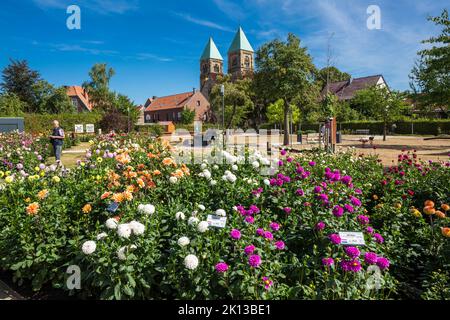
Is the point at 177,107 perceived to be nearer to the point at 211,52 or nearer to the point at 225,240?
the point at 211,52

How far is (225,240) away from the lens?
8.34 ft

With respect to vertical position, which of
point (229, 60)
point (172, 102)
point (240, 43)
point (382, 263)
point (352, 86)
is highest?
point (240, 43)

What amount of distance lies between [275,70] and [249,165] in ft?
45.1

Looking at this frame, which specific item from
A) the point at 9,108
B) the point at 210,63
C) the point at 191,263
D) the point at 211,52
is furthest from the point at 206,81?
the point at 191,263

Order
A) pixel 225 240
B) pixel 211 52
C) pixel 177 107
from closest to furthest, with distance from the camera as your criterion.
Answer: pixel 225 240 < pixel 177 107 < pixel 211 52

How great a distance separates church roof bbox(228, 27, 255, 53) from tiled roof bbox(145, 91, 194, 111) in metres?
21.3

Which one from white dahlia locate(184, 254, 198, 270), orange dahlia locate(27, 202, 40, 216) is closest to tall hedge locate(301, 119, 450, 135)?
orange dahlia locate(27, 202, 40, 216)

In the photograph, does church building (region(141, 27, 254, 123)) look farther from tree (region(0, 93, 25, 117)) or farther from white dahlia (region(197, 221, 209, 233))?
white dahlia (region(197, 221, 209, 233))

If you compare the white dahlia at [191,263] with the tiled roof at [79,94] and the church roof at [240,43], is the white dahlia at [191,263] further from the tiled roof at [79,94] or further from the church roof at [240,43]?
the church roof at [240,43]

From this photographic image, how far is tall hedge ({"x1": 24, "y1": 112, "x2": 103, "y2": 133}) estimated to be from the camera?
28.3 meters

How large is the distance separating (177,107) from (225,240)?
67868 mm

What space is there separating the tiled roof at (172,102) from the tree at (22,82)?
2904 centimetres

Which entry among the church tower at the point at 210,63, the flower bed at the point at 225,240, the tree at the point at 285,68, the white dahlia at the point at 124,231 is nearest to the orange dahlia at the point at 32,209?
the flower bed at the point at 225,240
